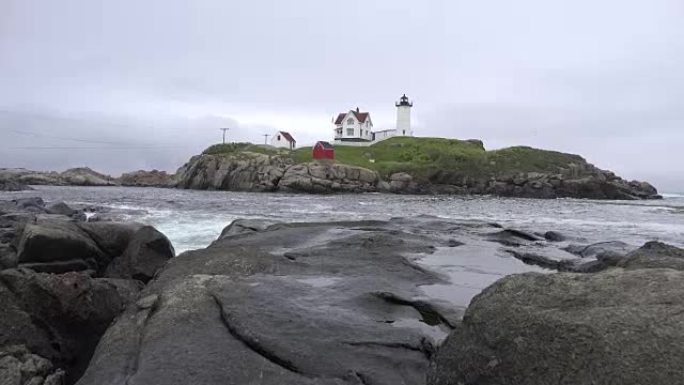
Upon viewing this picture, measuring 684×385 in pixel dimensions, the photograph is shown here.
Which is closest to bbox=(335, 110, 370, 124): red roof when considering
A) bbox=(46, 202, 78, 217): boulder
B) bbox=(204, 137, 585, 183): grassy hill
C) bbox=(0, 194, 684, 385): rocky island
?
bbox=(204, 137, 585, 183): grassy hill

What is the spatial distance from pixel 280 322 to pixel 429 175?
103m

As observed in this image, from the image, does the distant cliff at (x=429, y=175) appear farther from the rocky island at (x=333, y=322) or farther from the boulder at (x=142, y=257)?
the rocky island at (x=333, y=322)

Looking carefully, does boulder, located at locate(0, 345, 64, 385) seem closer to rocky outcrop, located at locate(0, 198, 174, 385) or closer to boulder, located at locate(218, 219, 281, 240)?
rocky outcrop, located at locate(0, 198, 174, 385)

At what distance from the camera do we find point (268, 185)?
3944 inches

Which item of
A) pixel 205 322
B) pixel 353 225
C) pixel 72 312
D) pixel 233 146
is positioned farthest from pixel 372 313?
pixel 233 146

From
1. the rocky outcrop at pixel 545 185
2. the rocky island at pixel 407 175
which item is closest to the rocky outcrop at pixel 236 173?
the rocky island at pixel 407 175

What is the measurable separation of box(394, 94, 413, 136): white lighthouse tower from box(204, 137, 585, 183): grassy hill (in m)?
7.21

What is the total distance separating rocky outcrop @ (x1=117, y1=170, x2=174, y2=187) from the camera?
138 meters

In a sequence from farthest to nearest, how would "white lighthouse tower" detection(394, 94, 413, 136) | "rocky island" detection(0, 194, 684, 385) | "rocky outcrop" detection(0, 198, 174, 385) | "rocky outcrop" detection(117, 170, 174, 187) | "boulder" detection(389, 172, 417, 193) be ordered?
1. "white lighthouse tower" detection(394, 94, 413, 136)
2. "rocky outcrop" detection(117, 170, 174, 187)
3. "boulder" detection(389, 172, 417, 193)
4. "rocky outcrop" detection(0, 198, 174, 385)
5. "rocky island" detection(0, 194, 684, 385)

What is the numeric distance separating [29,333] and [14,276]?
1194 mm

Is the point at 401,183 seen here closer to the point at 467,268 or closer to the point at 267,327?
the point at 467,268

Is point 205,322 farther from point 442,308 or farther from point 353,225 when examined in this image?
point 353,225

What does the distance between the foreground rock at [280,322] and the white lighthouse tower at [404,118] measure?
148 m

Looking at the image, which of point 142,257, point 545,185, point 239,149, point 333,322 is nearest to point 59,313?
point 333,322
